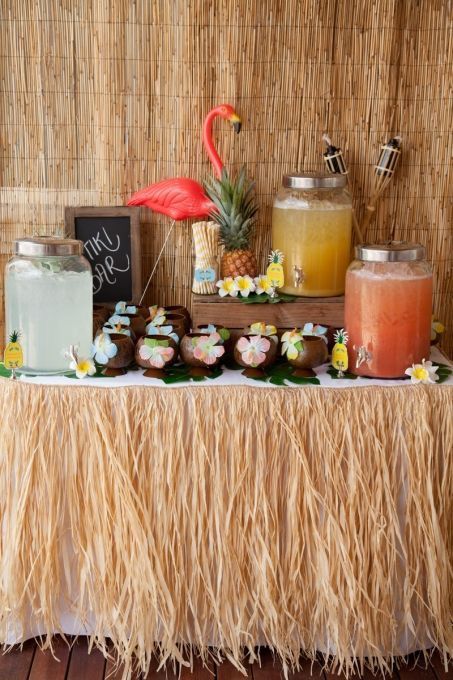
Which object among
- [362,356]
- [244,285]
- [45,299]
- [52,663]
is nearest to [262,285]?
[244,285]

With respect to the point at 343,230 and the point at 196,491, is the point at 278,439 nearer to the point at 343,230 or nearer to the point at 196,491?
the point at 196,491

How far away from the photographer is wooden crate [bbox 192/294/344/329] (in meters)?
2.53

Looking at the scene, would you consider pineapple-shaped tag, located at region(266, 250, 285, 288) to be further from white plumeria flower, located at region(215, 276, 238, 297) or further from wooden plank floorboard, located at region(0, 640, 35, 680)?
wooden plank floorboard, located at region(0, 640, 35, 680)

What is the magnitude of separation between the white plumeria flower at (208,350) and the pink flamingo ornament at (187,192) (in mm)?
528

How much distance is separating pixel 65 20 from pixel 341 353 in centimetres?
132

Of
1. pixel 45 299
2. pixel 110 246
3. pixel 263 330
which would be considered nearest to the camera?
pixel 45 299

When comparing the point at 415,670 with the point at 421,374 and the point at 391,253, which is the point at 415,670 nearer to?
the point at 421,374

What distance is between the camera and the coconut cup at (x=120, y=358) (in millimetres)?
2330

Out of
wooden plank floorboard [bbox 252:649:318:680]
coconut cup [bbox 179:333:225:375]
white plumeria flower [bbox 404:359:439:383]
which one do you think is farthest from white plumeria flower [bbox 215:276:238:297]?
wooden plank floorboard [bbox 252:649:318:680]

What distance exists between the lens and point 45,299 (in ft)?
7.56

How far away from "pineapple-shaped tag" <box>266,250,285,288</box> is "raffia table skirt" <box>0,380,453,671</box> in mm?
449

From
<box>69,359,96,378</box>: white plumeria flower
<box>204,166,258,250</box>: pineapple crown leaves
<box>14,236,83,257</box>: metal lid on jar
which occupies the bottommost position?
<box>69,359,96,378</box>: white plumeria flower

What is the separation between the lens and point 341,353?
7.63ft

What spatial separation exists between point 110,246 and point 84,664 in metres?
1.22
